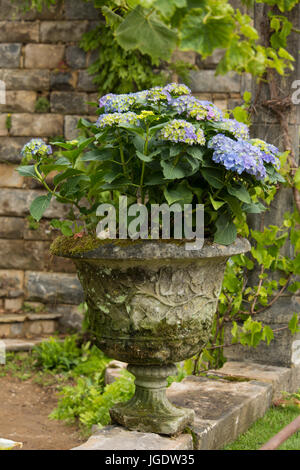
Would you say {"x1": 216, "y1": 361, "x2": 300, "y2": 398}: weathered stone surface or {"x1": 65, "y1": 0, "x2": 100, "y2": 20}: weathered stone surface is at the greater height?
{"x1": 65, "y1": 0, "x2": 100, "y2": 20}: weathered stone surface

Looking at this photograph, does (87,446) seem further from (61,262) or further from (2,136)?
(2,136)

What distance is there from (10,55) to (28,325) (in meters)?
2.33

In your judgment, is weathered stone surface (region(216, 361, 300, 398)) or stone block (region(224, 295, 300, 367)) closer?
weathered stone surface (region(216, 361, 300, 398))

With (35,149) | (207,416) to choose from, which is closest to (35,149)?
(35,149)

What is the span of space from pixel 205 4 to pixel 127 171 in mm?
770

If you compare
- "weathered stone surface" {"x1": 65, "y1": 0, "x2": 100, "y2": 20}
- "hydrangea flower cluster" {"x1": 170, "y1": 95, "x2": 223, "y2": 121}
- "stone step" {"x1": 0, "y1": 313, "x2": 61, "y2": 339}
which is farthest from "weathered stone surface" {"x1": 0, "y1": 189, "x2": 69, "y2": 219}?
"hydrangea flower cluster" {"x1": 170, "y1": 95, "x2": 223, "y2": 121}

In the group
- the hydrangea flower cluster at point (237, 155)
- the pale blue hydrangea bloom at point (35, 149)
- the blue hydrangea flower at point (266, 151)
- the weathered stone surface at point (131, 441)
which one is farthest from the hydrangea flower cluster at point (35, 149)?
the weathered stone surface at point (131, 441)

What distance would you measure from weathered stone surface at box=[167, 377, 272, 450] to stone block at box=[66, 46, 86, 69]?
3.24m

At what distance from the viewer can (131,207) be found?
2012 millimetres

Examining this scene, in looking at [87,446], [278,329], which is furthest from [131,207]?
[278,329]

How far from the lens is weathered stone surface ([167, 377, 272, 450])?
7.27 feet

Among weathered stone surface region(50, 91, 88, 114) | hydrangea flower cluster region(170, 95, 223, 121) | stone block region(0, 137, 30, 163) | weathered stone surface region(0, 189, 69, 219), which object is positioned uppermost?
weathered stone surface region(50, 91, 88, 114)

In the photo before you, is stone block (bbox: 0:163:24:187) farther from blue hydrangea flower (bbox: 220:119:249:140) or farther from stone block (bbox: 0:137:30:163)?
blue hydrangea flower (bbox: 220:119:249:140)

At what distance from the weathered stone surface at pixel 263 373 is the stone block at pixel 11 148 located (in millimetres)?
2942
